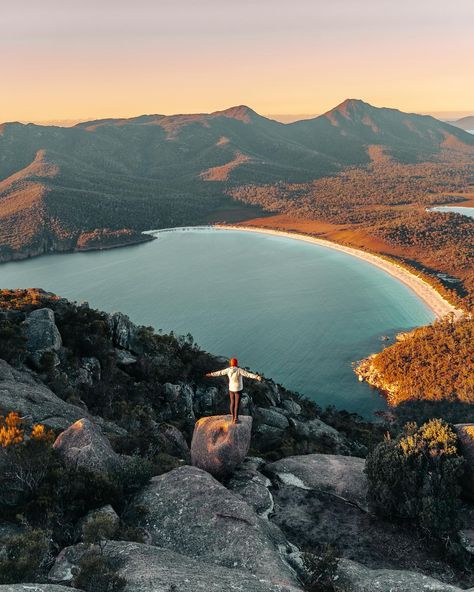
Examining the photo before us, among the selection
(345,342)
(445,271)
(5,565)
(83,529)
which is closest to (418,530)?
(83,529)

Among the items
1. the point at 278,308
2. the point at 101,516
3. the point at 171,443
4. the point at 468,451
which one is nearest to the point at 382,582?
the point at 101,516

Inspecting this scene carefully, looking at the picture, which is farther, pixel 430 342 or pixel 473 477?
pixel 430 342

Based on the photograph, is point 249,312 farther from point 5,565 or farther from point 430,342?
point 5,565

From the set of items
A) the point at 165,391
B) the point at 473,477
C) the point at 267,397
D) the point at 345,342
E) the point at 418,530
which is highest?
the point at 473,477

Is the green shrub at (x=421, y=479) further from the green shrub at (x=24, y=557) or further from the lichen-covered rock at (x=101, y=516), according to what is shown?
the green shrub at (x=24, y=557)

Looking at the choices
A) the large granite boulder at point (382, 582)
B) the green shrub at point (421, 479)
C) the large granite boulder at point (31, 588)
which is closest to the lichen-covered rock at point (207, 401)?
the green shrub at point (421, 479)

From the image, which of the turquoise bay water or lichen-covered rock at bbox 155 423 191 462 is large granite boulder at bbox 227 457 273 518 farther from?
the turquoise bay water
